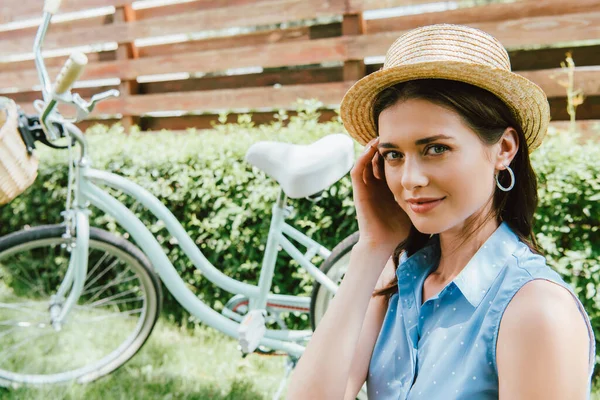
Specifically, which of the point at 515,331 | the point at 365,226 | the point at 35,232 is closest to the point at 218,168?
the point at 35,232

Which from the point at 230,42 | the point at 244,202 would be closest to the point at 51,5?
the point at 244,202

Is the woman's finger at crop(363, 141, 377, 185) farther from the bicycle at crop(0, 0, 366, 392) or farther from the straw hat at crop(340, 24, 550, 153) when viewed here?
the bicycle at crop(0, 0, 366, 392)

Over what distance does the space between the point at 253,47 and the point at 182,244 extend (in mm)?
2807

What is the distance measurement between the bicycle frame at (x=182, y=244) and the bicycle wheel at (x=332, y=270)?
55 millimetres

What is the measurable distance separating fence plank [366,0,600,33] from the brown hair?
9.83 ft

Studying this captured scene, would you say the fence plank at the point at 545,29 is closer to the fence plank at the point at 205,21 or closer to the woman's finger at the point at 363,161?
the fence plank at the point at 205,21

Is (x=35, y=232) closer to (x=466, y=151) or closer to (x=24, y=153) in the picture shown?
(x=24, y=153)

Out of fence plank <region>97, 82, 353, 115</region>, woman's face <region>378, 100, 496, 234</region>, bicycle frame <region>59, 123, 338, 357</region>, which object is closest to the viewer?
woman's face <region>378, 100, 496, 234</region>

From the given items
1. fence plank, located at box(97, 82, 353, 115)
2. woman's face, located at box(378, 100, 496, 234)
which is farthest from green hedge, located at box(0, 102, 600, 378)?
woman's face, located at box(378, 100, 496, 234)

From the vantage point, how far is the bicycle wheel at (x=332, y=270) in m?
2.49

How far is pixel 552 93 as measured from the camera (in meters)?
3.80

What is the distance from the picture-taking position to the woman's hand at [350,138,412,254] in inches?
58.8

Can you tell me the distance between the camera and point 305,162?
7.44 feet

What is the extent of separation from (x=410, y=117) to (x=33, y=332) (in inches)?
120
